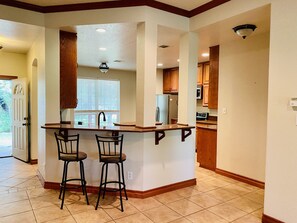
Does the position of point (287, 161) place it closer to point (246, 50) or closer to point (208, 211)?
point (208, 211)

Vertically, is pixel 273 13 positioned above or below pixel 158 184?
above

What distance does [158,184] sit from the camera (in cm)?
321

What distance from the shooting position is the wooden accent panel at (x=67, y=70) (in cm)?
346

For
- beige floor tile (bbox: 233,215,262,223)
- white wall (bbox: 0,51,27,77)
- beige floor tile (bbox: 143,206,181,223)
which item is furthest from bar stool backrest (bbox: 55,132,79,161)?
white wall (bbox: 0,51,27,77)

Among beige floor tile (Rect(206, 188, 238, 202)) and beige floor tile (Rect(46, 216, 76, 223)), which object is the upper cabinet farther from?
beige floor tile (Rect(46, 216, 76, 223))

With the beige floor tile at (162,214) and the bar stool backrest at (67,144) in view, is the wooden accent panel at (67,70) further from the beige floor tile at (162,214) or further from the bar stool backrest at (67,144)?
the beige floor tile at (162,214)

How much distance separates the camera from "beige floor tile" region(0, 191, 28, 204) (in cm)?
295

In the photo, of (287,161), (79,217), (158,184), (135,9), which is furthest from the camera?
(158,184)

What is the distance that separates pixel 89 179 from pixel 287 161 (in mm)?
2514

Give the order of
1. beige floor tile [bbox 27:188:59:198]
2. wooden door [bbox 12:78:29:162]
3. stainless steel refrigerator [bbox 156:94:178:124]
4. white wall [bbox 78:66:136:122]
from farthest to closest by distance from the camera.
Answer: white wall [bbox 78:66:136:122] < stainless steel refrigerator [bbox 156:94:178:124] < wooden door [bbox 12:78:29:162] < beige floor tile [bbox 27:188:59:198]

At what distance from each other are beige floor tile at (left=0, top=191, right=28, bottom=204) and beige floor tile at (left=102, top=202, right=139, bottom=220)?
1.23 meters

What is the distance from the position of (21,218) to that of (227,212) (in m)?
2.40

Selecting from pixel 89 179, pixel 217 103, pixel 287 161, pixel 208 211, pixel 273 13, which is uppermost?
pixel 273 13

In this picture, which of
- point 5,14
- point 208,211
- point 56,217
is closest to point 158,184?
point 208,211
